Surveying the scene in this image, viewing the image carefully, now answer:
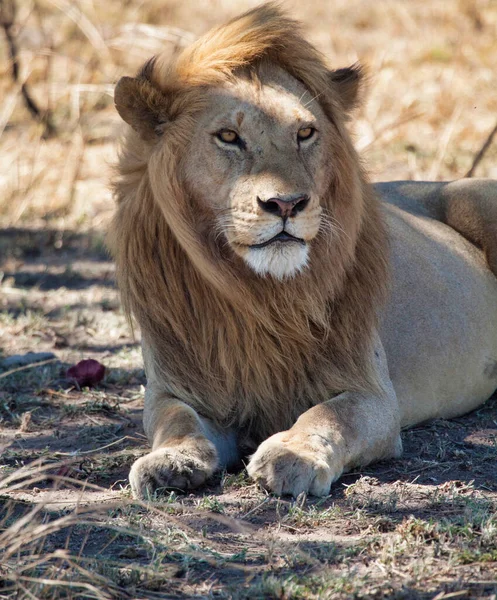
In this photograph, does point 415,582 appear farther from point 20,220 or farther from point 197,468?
point 20,220

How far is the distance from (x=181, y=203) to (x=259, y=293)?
0.44 metres

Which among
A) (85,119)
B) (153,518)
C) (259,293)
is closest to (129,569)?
(153,518)

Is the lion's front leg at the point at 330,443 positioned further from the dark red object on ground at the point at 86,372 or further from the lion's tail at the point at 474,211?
the dark red object on ground at the point at 86,372

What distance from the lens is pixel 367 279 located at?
4.03 m

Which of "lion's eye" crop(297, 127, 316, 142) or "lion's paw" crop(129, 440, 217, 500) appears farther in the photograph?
"lion's eye" crop(297, 127, 316, 142)

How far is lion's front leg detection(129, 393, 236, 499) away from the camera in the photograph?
336 cm

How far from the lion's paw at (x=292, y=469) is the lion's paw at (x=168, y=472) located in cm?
18

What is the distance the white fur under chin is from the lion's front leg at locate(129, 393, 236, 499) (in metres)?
0.62

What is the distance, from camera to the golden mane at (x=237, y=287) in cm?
375

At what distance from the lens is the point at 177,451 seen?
343 cm

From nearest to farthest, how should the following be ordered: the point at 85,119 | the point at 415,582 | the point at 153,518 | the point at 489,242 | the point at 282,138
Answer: the point at 415,582
the point at 153,518
the point at 282,138
the point at 489,242
the point at 85,119

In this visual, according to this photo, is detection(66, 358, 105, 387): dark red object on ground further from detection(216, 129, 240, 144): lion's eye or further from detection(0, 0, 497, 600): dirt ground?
detection(216, 129, 240, 144): lion's eye

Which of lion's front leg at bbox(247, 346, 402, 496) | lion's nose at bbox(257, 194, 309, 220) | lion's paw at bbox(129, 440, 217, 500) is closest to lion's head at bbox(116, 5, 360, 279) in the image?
lion's nose at bbox(257, 194, 309, 220)

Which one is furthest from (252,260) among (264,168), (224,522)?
(224,522)
